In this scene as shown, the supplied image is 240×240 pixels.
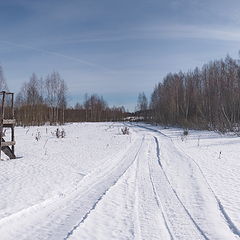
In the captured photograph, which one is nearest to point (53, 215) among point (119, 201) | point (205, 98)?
point (119, 201)

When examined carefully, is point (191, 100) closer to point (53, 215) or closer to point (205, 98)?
point (205, 98)

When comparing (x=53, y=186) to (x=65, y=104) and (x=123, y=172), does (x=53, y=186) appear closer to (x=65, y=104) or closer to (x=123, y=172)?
(x=123, y=172)

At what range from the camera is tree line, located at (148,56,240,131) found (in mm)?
41875

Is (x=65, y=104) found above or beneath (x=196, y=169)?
above

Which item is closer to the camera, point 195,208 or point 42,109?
point 195,208

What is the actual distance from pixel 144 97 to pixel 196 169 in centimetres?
10567

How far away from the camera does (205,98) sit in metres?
52.3

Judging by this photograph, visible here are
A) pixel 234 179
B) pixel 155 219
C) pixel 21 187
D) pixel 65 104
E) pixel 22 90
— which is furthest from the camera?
pixel 65 104

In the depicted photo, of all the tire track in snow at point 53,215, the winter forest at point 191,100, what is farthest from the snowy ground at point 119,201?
the winter forest at point 191,100

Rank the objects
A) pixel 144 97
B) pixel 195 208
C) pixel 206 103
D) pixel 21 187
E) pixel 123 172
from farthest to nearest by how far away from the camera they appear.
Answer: pixel 144 97 → pixel 206 103 → pixel 123 172 → pixel 21 187 → pixel 195 208

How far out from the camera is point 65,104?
71625 mm

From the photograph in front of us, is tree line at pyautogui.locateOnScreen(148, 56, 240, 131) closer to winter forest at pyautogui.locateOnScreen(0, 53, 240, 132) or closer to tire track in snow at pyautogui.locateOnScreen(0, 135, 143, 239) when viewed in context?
winter forest at pyautogui.locateOnScreen(0, 53, 240, 132)

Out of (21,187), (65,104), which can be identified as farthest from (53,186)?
(65,104)

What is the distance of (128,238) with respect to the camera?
482 centimetres
